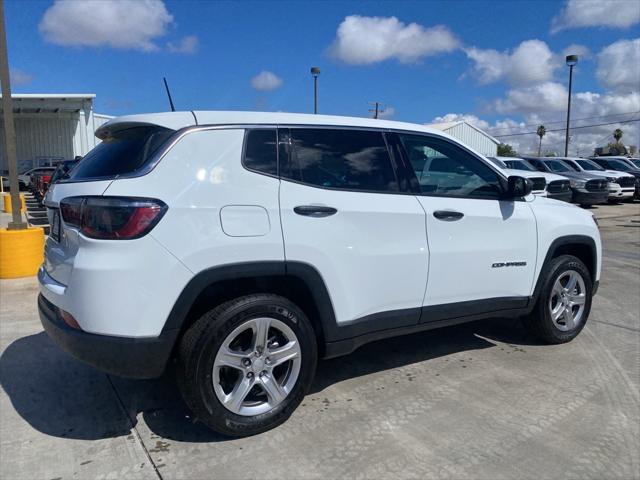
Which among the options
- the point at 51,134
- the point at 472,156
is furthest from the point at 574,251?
the point at 51,134

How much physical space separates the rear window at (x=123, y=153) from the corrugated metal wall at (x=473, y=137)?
41170mm

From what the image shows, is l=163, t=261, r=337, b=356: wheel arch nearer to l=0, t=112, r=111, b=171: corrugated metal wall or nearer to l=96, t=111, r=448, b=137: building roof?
l=96, t=111, r=448, b=137: building roof

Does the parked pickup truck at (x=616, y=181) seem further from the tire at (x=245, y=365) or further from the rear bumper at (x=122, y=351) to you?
the rear bumper at (x=122, y=351)

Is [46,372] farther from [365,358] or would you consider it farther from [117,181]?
[365,358]

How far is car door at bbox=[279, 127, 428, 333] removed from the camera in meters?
3.10

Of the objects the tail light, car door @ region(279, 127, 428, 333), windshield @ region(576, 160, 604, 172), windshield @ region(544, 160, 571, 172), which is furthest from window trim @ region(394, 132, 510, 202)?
windshield @ region(576, 160, 604, 172)

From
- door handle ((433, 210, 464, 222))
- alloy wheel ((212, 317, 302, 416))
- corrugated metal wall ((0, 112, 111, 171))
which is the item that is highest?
corrugated metal wall ((0, 112, 111, 171))

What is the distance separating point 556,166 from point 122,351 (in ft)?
67.7

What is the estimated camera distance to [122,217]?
2.65 meters

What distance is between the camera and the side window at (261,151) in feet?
9.92

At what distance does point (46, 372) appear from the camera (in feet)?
12.9

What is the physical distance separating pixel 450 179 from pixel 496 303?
1.08 meters

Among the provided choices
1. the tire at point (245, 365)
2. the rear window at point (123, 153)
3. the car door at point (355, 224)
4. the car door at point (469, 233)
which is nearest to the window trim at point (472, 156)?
the car door at point (469, 233)

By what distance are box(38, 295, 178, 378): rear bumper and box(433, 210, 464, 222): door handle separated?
77.1 inches
